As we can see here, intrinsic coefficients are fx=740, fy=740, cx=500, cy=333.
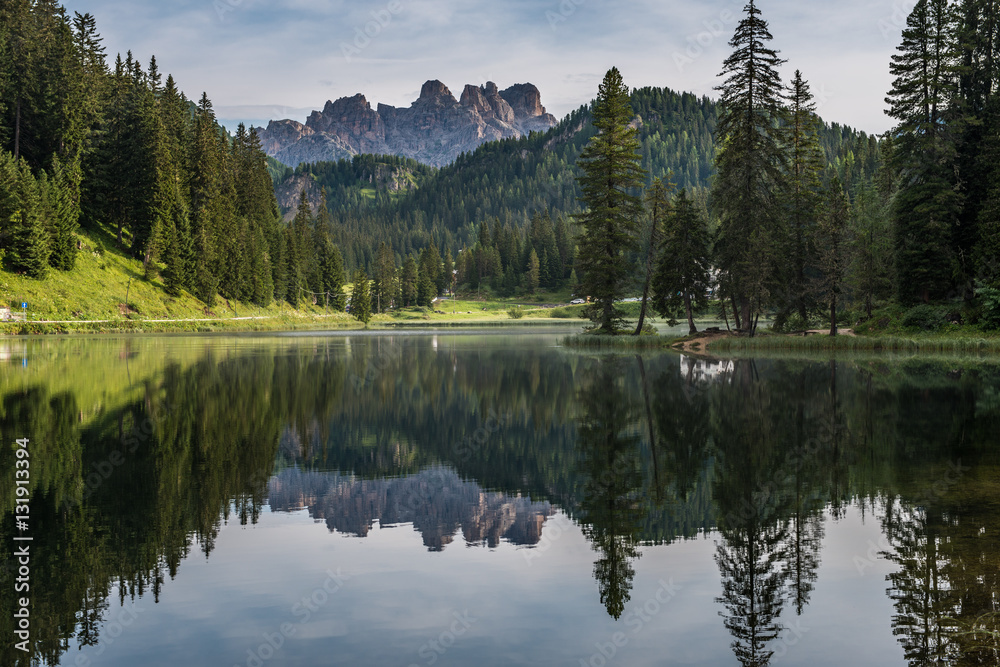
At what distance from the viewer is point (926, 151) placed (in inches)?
2138

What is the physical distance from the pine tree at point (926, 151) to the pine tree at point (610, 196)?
19.9 m

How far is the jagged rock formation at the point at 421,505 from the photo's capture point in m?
12.1

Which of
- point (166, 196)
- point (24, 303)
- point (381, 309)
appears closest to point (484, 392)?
point (24, 303)

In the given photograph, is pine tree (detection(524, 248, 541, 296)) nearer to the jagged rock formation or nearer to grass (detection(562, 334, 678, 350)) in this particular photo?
grass (detection(562, 334, 678, 350))

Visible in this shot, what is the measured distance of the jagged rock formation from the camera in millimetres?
12094

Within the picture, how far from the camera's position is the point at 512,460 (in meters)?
17.5

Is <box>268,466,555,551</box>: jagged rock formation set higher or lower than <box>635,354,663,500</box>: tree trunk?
lower

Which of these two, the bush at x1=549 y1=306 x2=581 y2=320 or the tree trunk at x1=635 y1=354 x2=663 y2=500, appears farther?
the bush at x1=549 y1=306 x2=581 y2=320

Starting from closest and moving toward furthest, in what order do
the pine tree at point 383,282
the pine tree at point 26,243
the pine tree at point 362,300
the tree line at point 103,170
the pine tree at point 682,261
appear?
the pine tree at point 682,261
the pine tree at point 26,243
the tree line at point 103,170
the pine tree at point 362,300
the pine tree at point 383,282

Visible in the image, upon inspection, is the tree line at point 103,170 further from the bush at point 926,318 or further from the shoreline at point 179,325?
the bush at point 926,318

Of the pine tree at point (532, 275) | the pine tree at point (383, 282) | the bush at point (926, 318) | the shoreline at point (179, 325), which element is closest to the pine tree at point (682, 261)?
the bush at point (926, 318)

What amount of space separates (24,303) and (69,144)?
3062 cm

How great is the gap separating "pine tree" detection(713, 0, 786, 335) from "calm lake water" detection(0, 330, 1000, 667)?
28.6 metres

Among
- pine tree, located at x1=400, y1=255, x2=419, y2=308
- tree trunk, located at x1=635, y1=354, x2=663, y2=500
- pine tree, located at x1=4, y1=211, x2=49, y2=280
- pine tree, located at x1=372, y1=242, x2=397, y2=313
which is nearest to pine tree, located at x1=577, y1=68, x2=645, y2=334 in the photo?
tree trunk, located at x1=635, y1=354, x2=663, y2=500
